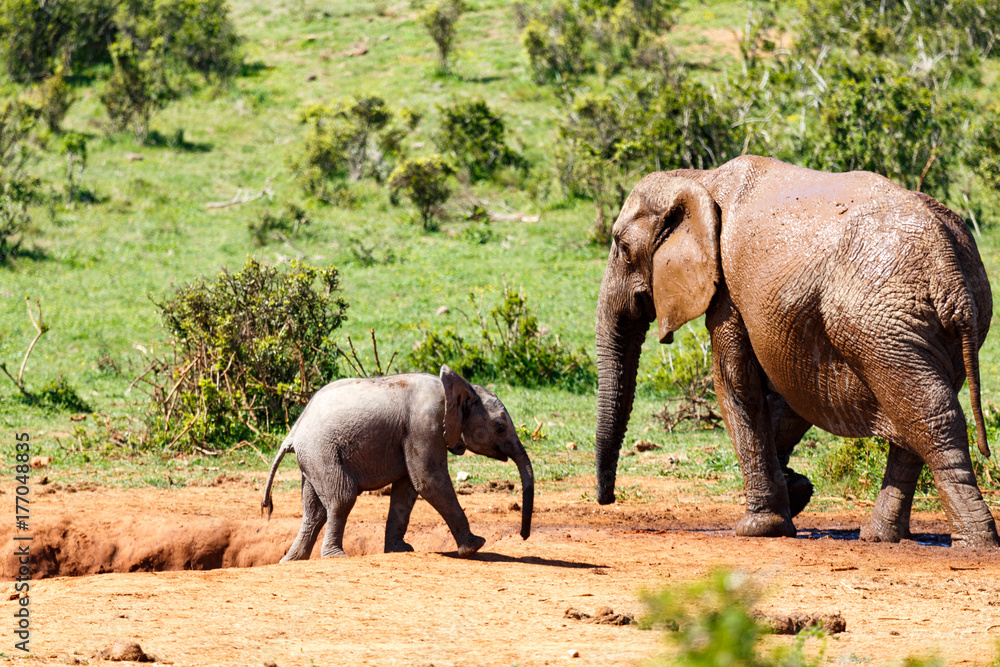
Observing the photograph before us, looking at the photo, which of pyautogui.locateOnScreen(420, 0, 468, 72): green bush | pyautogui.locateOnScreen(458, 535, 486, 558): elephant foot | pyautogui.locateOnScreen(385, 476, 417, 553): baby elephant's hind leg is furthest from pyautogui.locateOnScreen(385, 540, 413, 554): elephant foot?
pyautogui.locateOnScreen(420, 0, 468, 72): green bush

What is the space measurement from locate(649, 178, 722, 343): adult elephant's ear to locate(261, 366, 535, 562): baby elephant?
152 cm

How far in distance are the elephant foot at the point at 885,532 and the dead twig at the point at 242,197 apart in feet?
60.3

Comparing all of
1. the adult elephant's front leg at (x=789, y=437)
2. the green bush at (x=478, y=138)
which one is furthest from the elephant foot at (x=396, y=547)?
the green bush at (x=478, y=138)

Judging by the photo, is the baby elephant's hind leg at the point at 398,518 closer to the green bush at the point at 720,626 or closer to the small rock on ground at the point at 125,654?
the small rock on ground at the point at 125,654

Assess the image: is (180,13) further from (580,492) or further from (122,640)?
(122,640)

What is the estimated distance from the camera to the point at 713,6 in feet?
116

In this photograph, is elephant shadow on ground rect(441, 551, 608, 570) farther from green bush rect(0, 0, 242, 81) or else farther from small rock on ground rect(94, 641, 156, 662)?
green bush rect(0, 0, 242, 81)

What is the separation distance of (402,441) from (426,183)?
1564 cm

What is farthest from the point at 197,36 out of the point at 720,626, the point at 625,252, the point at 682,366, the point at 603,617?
the point at 720,626

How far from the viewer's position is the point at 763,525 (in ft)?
24.1

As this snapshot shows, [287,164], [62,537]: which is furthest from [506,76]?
[62,537]

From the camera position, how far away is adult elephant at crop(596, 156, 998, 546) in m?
6.23

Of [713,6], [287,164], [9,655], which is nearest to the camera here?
[9,655]

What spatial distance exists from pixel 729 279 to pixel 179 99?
2617 cm
